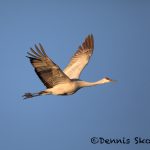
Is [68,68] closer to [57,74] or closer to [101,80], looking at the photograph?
[101,80]

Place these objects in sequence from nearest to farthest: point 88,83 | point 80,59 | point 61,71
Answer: point 61,71, point 88,83, point 80,59

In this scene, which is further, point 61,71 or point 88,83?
point 88,83

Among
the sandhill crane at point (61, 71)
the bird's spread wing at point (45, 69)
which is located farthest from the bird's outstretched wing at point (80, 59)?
the bird's spread wing at point (45, 69)

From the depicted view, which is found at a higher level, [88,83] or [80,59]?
[80,59]

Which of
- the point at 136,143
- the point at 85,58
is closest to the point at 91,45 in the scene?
the point at 85,58

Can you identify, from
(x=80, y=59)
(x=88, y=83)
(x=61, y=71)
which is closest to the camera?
(x=61, y=71)

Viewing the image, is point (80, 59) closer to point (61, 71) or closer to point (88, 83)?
point (88, 83)

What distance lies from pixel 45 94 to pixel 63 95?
0.51 meters

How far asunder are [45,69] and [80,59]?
3.42 metres

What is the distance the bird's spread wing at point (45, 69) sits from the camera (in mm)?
13438

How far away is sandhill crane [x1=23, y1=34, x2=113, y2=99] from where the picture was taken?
13555 mm

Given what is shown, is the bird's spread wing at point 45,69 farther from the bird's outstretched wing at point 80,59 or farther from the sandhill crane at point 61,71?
the bird's outstretched wing at point 80,59

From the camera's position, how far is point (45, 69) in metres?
13.8

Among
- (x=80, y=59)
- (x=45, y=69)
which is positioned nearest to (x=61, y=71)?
(x=45, y=69)
